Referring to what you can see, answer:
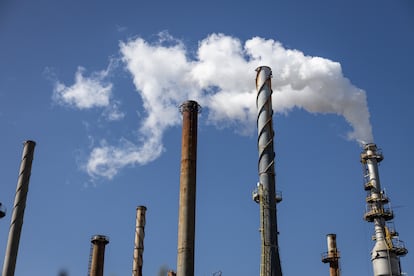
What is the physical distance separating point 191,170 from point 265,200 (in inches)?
151

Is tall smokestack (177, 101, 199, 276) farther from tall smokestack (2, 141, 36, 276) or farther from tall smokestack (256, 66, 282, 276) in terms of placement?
tall smokestack (2, 141, 36, 276)

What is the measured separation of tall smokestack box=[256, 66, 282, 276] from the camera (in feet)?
79.6

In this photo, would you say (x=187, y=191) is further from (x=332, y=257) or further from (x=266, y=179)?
(x=332, y=257)

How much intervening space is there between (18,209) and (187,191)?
12.6 m

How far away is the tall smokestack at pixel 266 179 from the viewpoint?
2425 centimetres

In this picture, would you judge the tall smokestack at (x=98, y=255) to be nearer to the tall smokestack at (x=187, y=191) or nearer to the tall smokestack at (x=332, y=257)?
the tall smokestack at (x=187, y=191)

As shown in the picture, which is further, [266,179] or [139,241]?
[139,241]

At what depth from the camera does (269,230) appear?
24938 mm

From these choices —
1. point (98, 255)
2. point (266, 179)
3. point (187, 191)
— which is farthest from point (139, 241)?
point (266, 179)

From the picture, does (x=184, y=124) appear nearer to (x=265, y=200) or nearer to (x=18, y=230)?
(x=265, y=200)

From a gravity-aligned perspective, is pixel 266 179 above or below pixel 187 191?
above

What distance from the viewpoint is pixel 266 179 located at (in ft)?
84.8

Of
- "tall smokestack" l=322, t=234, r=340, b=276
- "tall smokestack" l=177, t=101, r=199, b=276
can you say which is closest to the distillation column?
"tall smokestack" l=322, t=234, r=340, b=276

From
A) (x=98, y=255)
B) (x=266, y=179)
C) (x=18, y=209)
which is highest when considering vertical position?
(x=18, y=209)
